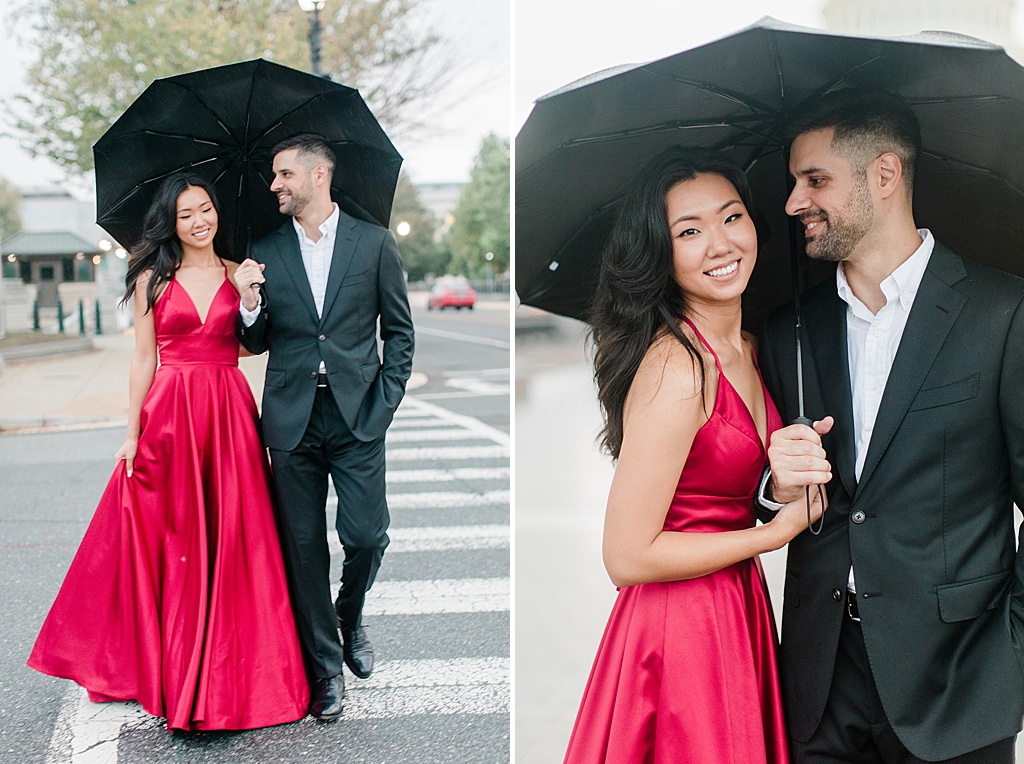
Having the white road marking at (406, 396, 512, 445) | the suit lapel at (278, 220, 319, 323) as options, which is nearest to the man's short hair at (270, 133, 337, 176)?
the suit lapel at (278, 220, 319, 323)

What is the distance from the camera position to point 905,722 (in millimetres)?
2000

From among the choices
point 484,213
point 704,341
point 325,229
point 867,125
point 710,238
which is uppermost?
point 484,213

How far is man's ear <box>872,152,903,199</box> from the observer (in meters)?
2.18

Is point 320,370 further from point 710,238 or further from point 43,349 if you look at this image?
point 43,349

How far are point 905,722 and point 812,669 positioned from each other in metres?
0.24

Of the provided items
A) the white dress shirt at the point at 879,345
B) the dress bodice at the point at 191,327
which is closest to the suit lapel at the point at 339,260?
the dress bodice at the point at 191,327

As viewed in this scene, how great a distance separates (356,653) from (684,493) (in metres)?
2.76

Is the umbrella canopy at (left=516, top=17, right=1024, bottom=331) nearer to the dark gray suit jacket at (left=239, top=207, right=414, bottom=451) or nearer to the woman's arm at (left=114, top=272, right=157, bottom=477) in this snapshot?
the dark gray suit jacket at (left=239, top=207, right=414, bottom=451)

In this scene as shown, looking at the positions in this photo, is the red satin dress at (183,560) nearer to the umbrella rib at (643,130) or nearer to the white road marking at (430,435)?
the umbrella rib at (643,130)

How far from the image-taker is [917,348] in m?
2.00

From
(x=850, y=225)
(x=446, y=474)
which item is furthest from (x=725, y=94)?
(x=446, y=474)

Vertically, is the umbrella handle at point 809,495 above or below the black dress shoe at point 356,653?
above

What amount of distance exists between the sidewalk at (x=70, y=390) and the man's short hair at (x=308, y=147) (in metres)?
9.08

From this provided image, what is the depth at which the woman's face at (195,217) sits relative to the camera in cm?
399
